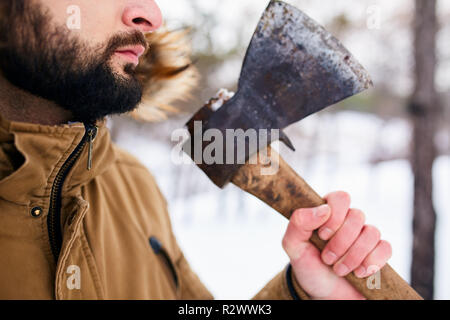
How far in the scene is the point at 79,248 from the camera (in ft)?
3.73

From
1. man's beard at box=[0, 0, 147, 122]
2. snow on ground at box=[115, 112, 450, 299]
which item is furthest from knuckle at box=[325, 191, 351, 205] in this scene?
snow on ground at box=[115, 112, 450, 299]

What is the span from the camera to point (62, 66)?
105 cm

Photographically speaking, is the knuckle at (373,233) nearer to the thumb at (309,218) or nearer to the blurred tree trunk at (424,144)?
the thumb at (309,218)

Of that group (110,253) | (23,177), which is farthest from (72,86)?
(110,253)

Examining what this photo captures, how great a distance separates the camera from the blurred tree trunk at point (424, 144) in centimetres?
295

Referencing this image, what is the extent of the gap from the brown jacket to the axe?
369 mm

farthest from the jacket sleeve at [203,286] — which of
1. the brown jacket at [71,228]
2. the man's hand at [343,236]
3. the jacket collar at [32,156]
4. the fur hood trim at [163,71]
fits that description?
the jacket collar at [32,156]

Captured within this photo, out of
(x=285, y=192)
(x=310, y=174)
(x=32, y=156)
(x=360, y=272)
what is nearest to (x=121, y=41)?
(x=32, y=156)

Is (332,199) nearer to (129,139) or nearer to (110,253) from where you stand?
(110,253)

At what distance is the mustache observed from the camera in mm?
1082

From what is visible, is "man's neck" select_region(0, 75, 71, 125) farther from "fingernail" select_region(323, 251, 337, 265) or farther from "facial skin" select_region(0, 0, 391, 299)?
"fingernail" select_region(323, 251, 337, 265)

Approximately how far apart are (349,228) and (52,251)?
0.91 metres

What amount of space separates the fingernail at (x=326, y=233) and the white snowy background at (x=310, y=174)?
1213 millimetres

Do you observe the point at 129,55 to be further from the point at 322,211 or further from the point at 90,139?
the point at 322,211
